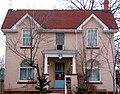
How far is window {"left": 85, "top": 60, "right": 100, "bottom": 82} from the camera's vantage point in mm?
27897

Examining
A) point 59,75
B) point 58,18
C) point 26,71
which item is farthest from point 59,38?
point 26,71

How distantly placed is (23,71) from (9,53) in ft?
7.43

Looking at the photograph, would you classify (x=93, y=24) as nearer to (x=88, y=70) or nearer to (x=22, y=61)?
(x=88, y=70)

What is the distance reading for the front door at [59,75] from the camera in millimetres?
28062

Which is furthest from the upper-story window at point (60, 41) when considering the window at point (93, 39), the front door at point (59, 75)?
the window at point (93, 39)

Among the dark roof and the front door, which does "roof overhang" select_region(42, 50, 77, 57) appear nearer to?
the front door

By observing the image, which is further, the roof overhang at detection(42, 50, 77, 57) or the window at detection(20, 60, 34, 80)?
the window at detection(20, 60, 34, 80)

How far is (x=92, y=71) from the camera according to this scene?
2816 centimetres

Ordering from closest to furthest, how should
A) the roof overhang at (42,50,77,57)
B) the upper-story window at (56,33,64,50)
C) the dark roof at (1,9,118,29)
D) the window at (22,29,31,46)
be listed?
the roof overhang at (42,50,77,57) → the upper-story window at (56,33,64,50) → the window at (22,29,31,46) → the dark roof at (1,9,118,29)

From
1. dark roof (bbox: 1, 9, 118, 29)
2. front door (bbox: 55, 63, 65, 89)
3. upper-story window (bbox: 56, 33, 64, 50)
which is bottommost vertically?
front door (bbox: 55, 63, 65, 89)

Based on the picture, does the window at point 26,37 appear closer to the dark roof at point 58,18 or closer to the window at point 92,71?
the dark roof at point 58,18

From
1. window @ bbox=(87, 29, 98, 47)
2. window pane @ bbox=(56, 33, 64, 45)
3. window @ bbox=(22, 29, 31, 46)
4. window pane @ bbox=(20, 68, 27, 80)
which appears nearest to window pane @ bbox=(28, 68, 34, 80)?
window pane @ bbox=(20, 68, 27, 80)

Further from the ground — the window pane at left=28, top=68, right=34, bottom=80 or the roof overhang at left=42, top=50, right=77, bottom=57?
the roof overhang at left=42, top=50, right=77, bottom=57

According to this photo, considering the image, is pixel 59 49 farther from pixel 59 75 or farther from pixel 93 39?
pixel 93 39
